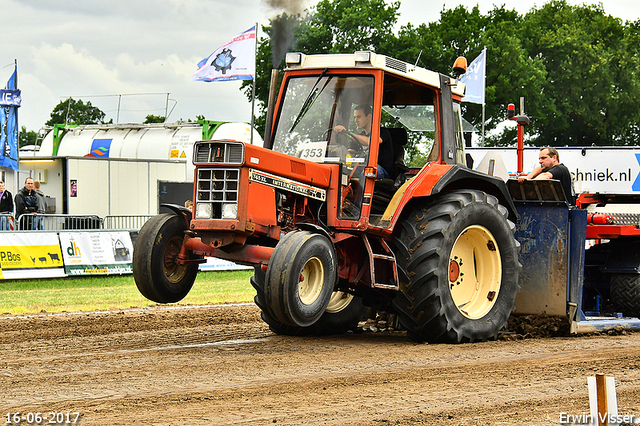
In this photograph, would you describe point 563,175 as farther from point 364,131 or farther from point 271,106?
point 271,106

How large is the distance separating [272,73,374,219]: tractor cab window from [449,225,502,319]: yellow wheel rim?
133 cm

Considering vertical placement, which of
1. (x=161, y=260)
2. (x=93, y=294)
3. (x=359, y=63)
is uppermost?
(x=359, y=63)

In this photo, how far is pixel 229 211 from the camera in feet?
21.5

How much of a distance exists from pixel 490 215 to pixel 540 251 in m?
0.98

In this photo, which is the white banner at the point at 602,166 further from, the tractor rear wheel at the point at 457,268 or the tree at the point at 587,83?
the tree at the point at 587,83

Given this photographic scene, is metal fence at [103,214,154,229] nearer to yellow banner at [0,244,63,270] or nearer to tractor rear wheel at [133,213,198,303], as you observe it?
yellow banner at [0,244,63,270]

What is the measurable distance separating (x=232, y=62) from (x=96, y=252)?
8.12m

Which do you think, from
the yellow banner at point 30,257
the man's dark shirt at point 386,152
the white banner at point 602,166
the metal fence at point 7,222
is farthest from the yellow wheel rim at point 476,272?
the white banner at point 602,166

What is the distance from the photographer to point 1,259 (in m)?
15.3

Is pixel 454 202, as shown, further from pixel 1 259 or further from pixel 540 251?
pixel 1 259

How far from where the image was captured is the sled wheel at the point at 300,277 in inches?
245

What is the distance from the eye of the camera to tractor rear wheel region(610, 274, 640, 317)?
9000mm

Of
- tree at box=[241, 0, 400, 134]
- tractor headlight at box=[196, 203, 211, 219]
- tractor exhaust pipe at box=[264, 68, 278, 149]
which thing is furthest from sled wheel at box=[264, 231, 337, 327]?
tree at box=[241, 0, 400, 134]

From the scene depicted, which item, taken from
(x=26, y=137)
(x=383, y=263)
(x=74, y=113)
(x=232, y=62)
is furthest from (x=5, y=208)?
(x=26, y=137)
